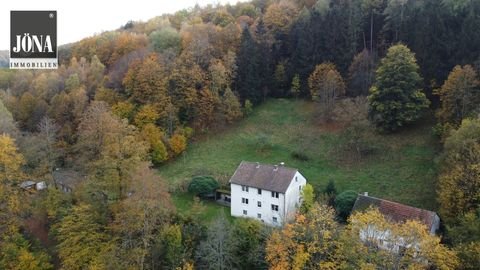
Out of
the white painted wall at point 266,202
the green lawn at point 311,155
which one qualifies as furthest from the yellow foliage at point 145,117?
Result: the white painted wall at point 266,202

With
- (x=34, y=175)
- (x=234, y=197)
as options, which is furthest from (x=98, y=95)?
(x=234, y=197)

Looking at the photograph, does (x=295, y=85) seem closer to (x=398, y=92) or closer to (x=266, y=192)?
(x=398, y=92)

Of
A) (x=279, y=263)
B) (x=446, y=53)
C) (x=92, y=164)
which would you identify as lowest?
(x=279, y=263)

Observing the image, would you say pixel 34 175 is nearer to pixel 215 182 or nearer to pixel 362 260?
pixel 215 182

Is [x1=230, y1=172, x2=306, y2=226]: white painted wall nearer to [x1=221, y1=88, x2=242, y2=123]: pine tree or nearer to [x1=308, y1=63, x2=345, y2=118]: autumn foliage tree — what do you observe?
[x1=308, y1=63, x2=345, y2=118]: autumn foliage tree

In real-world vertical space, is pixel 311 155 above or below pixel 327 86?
below

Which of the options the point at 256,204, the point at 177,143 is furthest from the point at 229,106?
the point at 256,204

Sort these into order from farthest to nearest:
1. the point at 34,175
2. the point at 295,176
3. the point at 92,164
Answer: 1. the point at 34,175
2. the point at 295,176
3. the point at 92,164
